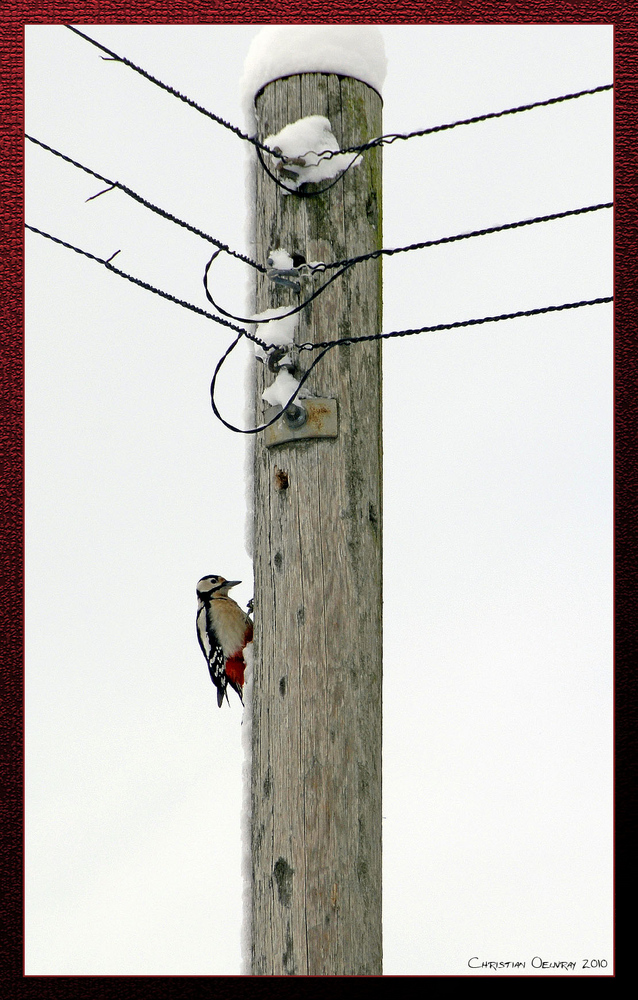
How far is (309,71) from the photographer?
11.4ft

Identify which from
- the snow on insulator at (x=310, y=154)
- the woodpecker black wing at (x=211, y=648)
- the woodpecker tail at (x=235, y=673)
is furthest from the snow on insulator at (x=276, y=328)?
the woodpecker tail at (x=235, y=673)

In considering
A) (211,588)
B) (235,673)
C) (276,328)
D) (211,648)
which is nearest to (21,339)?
(276,328)

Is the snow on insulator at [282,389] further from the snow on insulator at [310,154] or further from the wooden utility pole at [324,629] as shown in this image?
the snow on insulator at [310,154]

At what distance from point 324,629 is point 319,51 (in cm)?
170

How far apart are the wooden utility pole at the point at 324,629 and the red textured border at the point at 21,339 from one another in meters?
0.22

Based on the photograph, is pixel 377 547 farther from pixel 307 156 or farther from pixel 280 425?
pixel 307 156

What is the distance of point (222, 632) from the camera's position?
237 inches

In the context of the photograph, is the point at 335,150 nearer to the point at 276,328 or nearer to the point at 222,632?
the point at 276,328

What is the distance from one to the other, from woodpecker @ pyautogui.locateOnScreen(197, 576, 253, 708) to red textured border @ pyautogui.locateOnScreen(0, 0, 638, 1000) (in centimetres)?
205

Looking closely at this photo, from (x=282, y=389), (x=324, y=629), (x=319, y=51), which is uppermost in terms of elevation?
(x=319, y=51)

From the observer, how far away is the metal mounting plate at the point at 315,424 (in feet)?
10.7

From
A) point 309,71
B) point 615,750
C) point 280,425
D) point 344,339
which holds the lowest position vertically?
point 615,750
